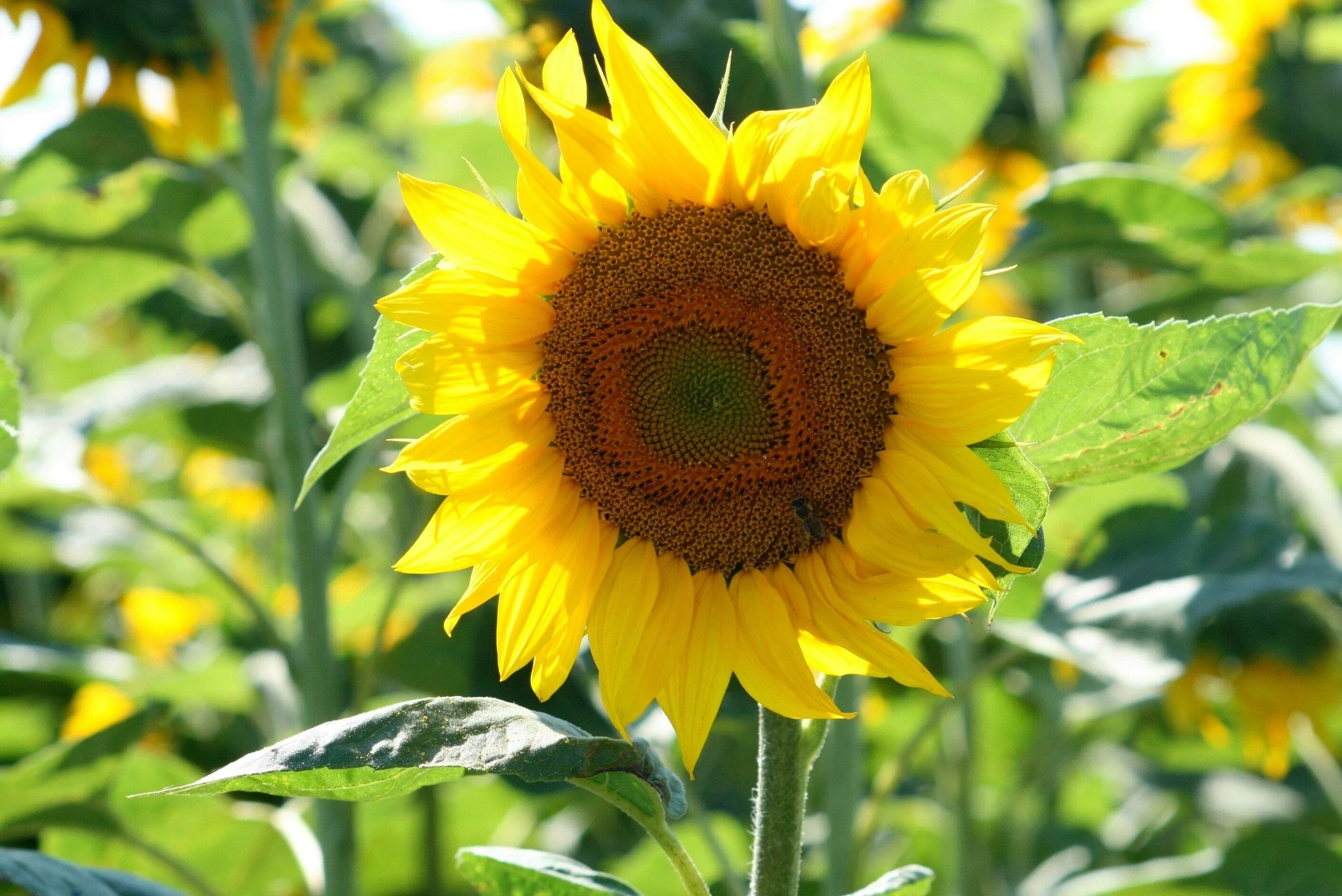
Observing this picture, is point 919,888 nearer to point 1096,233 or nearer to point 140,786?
point 1096,233

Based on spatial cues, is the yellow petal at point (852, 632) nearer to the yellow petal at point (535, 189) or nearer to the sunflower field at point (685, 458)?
the sunflower field at point (685, 458)

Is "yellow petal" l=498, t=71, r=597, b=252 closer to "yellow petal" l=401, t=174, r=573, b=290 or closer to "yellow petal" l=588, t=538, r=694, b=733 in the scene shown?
"yellow petal" l=401, t=174, r=573, b=290

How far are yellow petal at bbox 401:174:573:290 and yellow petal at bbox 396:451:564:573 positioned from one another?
0.15 m

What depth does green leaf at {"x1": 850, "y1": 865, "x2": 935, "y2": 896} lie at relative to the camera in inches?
33.0

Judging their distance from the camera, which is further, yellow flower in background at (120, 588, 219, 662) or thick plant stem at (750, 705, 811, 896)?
yellow flower in background at (120, 588, 219, 662)

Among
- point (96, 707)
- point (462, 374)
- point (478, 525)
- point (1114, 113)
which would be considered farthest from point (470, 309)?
point (1114, 113)

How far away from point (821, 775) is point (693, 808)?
584mm

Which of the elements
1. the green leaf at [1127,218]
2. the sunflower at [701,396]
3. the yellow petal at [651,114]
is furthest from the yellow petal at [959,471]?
the green leaf at [1127,218]

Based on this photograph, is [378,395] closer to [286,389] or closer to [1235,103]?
[286,389]

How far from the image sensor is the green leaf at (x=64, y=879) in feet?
3.15

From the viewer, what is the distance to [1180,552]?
4.73ft

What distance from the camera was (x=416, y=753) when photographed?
31.2 inches

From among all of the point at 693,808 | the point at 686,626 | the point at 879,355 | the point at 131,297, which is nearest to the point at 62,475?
the point at 131,297

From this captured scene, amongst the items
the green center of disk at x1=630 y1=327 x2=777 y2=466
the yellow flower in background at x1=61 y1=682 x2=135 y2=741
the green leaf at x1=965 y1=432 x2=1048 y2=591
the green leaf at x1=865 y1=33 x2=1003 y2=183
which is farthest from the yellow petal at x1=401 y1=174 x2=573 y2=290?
the yellow flower in background at x1=61 y1=682 x2=135 y2=741
